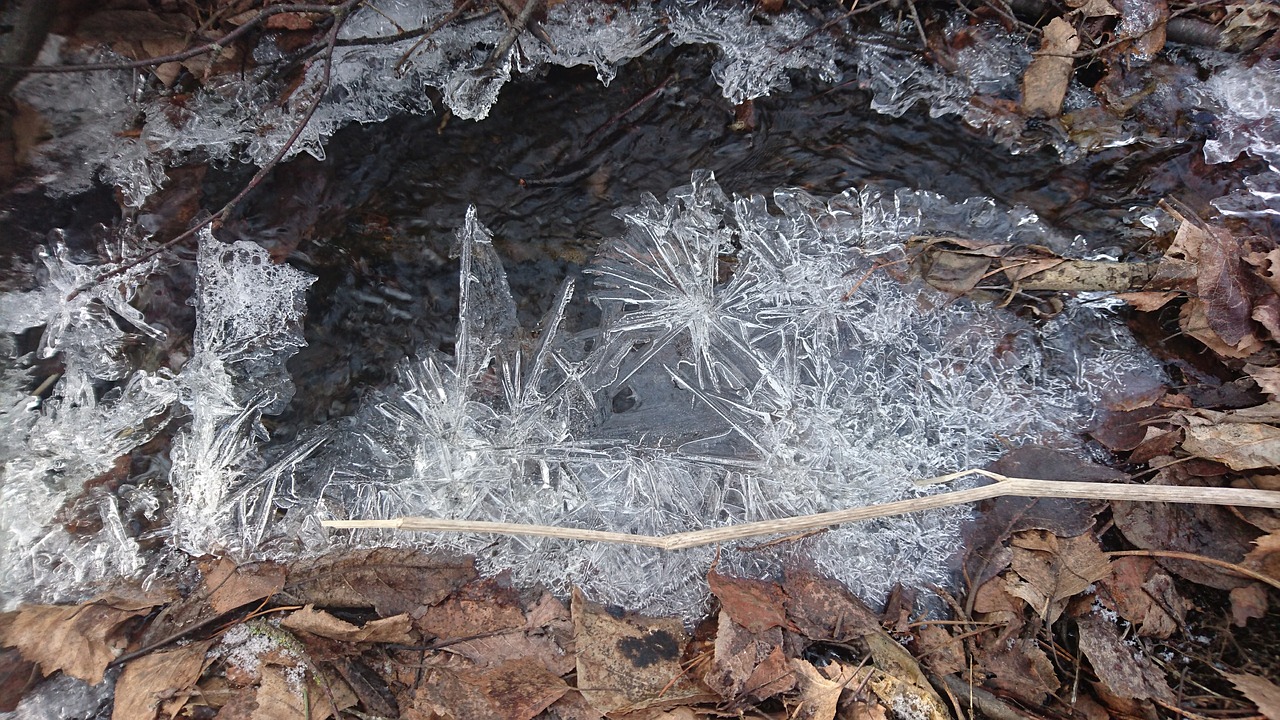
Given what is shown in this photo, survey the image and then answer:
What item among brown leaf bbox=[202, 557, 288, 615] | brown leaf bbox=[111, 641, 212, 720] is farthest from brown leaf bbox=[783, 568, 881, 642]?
brown leaf bbox=[111, 641, 212, 720]

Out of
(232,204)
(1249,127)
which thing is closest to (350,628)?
(232,204)

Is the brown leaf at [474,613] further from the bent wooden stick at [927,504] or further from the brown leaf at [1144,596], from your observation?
the brown leaf at [1144,596]

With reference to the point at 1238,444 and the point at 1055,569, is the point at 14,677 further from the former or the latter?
the point at 1238,444

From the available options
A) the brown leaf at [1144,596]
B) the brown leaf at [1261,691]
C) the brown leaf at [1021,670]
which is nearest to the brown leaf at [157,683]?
the brown leaf at [1021,670]

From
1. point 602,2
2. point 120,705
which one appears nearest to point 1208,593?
point 602,2

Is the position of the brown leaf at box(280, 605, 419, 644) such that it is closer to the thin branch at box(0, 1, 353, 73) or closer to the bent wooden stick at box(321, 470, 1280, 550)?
the bent wooden stick at box(321, 470, 1280, 550)
